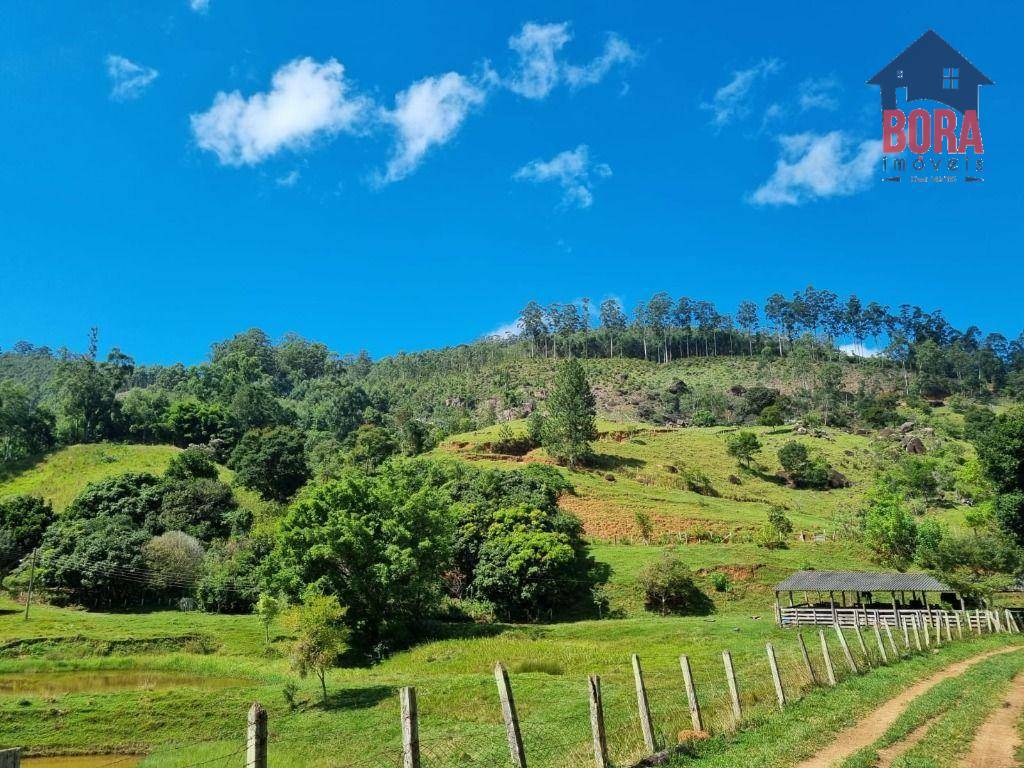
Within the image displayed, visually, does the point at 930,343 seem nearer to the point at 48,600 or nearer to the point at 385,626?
the point at 385,626

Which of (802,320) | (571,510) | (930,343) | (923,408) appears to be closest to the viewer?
(571,510)

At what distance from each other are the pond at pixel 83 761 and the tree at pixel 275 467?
54934mm

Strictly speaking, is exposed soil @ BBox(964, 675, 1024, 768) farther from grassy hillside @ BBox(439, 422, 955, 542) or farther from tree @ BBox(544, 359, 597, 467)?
tree @ BBox(544, 359, 597, 467)

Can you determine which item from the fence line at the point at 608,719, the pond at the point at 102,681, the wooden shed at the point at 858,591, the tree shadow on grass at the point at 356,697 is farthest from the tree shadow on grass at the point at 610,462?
the tree shadow on grass at the point at 356,697

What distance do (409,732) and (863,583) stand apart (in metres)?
37.6

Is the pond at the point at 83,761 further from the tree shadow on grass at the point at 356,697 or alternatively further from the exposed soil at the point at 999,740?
the exposed soil at the point at 999,740

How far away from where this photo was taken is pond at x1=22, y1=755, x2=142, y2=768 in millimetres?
20353

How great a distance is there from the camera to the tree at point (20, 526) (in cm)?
5312

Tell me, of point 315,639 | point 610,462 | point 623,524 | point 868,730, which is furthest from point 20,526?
point 868,730

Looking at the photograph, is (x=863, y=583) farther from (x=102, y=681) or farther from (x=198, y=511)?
(x=198, y=511)

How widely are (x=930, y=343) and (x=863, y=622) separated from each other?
473 feet

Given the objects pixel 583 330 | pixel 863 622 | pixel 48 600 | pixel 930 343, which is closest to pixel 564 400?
pixel 863 622

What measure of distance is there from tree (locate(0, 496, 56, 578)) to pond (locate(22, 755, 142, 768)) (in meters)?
40.4

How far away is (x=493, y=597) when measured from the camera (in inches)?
1813
